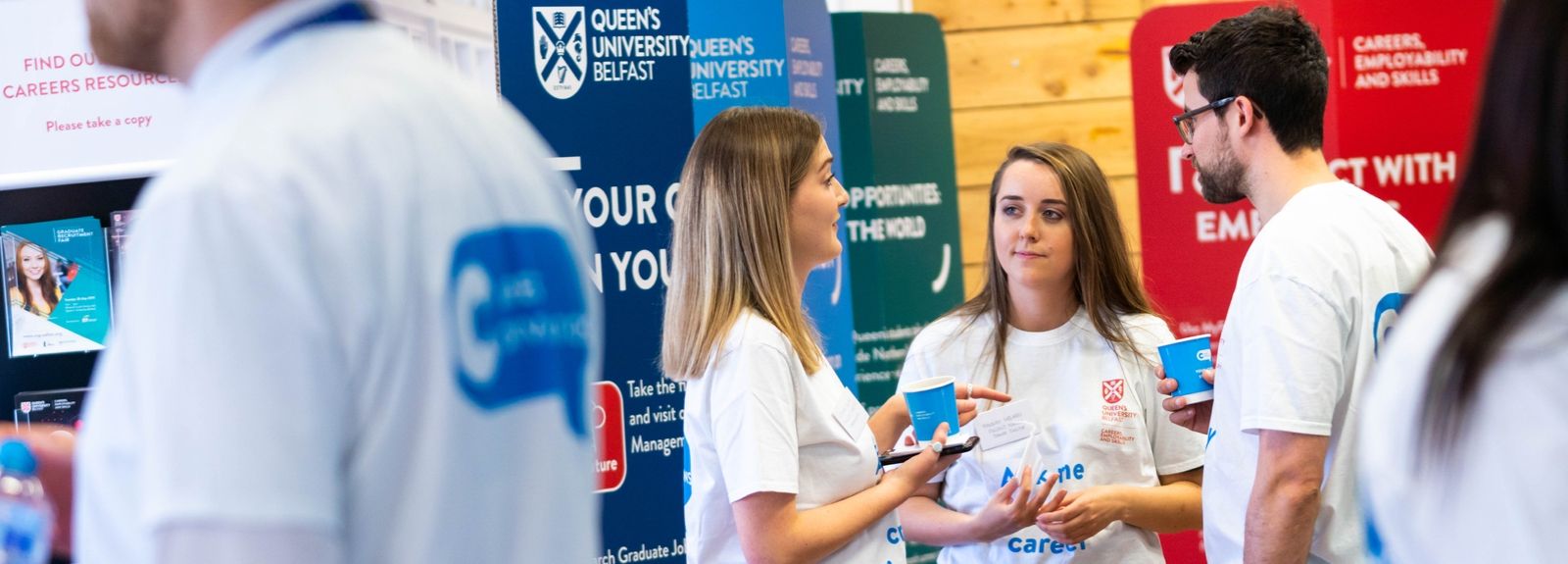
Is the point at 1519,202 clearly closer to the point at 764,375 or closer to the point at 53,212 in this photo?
the point at 764,375

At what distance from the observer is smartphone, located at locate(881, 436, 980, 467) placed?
103 inches

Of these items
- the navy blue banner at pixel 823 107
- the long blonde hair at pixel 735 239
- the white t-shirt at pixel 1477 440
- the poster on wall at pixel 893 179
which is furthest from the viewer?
the poster on wall at pixel 893 179

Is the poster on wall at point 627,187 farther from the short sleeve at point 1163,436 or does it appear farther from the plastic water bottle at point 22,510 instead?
the plastic water bottle at point 22,510

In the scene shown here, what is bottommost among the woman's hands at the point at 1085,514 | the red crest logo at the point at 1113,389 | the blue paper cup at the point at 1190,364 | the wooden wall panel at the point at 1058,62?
the woman's hands at the point at 1085,514

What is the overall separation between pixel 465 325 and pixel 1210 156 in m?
2.03

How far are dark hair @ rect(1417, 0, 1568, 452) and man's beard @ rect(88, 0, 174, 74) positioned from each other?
94cm

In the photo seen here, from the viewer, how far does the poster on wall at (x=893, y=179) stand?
226 inches

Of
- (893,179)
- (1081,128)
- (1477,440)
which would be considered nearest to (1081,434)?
(1477,440)

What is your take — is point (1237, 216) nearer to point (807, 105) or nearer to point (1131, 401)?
point (807, 105)

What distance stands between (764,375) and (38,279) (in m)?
1.72

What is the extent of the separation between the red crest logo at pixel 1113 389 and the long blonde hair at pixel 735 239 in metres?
0.73

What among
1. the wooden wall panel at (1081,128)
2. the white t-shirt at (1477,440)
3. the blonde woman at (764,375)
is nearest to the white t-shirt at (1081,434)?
the blonde woman at (764,375)

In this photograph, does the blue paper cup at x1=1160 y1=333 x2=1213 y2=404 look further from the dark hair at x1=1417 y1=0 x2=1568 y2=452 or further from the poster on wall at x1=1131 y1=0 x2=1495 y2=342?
the poster on wall at x1=1131 y1=0 x2=1495 y2=342

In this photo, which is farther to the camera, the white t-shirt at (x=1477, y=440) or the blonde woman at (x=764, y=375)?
the blonde woman at (x=764, y=375)
